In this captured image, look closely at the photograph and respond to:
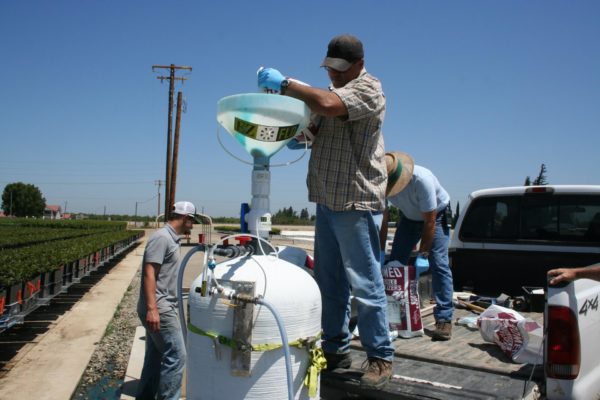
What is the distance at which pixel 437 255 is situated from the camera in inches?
180

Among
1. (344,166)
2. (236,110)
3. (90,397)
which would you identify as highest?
(236,110)

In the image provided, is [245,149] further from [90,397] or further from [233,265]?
[90,397]

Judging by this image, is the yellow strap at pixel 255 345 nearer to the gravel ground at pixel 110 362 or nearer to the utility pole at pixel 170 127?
the gravel ground at pixel 110 362

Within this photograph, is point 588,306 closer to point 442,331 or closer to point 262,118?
point 442,331

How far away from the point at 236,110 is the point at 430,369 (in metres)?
1.91

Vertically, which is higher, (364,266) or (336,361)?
(364,266)

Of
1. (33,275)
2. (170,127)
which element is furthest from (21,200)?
(33,275)

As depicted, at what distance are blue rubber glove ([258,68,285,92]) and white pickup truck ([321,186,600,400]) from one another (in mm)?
1646

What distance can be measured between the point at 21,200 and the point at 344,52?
122172 millimetres

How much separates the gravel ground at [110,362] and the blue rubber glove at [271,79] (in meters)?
3.92

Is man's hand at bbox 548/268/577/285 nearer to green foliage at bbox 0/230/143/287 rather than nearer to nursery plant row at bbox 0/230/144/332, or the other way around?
nursery plant row at bbox 0/230/144/332

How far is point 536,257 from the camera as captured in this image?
5.23m

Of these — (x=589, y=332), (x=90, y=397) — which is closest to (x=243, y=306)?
(x=589, y=332)

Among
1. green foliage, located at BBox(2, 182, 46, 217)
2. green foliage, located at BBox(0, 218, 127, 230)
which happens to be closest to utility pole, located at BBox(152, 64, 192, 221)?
green foliage, located at BBox(0, 218, 127, 230)
